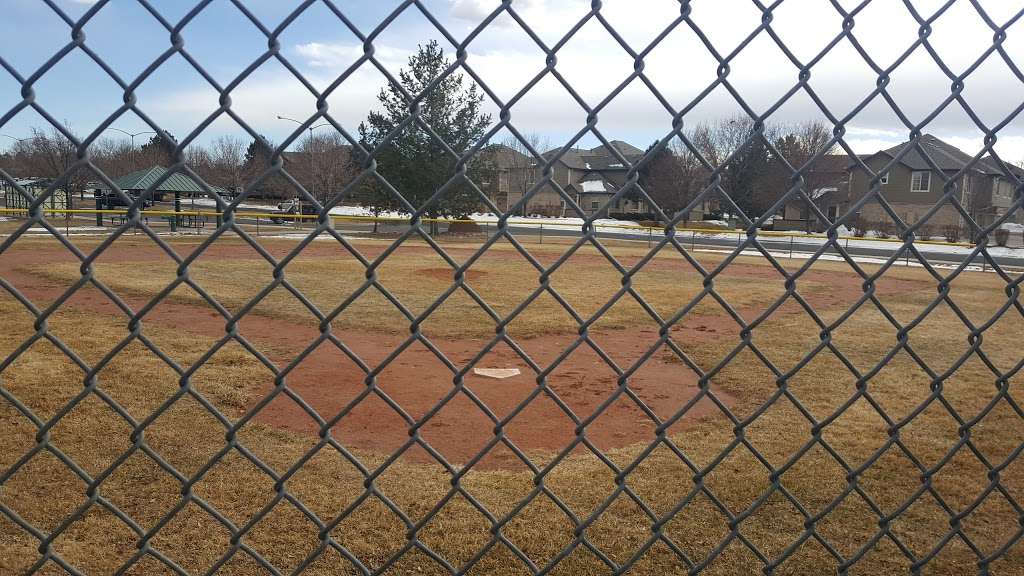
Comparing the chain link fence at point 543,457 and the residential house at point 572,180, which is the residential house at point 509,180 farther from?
the chain link fence at point 543,457

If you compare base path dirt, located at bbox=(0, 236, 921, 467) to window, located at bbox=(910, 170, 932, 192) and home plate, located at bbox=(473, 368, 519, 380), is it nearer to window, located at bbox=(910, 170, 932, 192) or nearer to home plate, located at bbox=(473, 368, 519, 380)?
home plate, located at bbox=(473, 368, 519, 380)

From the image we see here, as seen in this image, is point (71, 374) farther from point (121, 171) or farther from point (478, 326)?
point (121, 171)

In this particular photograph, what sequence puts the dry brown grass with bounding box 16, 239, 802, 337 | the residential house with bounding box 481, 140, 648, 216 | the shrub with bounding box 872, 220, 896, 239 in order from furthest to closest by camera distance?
1. the residential house with bounding box 481, 140, 648, 216
2. the shrub with bounding box 872, 220, 896, 239
3. the dry brown grass with bounding box 16, 239, 802, 337

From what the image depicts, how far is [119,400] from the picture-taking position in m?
5.86

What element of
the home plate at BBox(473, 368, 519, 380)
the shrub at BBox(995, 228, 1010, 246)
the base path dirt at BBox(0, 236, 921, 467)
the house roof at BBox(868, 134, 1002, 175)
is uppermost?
the house roof at BBox(868, 134, 1002, 175)

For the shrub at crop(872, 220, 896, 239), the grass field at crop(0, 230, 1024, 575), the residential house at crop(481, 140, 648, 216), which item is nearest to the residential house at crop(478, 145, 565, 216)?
the residential house at crop(481, 140, 648, 216)

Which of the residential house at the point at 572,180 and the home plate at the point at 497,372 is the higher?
the residential house at the point at 572,180

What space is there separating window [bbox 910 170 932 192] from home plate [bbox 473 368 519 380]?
2905 cm

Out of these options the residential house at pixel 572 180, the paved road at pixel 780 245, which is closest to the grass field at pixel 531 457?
the paved road at pixel 780 245

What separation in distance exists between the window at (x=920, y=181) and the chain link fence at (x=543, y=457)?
27210 millimetres

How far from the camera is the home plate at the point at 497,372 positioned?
704 cm

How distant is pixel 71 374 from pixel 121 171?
40.0 meters

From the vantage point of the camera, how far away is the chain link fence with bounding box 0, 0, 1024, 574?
158 centimetres

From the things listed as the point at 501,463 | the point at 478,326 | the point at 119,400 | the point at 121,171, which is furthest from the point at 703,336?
the point at 121,171
